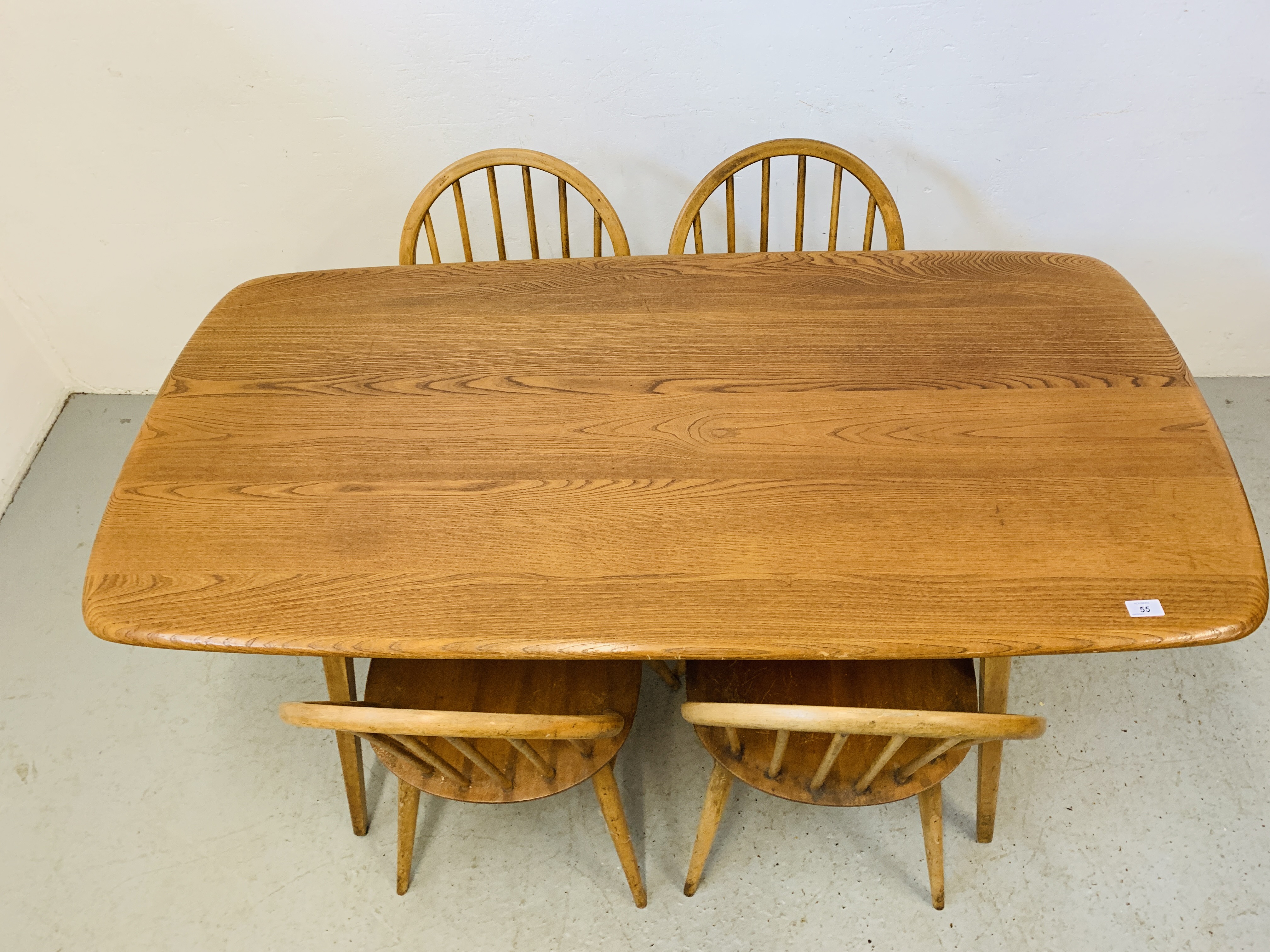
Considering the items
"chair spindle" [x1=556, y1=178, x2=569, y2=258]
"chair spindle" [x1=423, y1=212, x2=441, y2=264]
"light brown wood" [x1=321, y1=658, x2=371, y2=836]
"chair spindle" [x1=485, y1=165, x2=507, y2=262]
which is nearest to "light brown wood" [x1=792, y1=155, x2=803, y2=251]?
"chair spindle" [x1=556, y1=178, x2=569, y2=258]

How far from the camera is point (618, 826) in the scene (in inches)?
55.8

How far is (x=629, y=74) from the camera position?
69.9 inches

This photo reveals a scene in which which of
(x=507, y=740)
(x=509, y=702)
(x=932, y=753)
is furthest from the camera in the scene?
(x=509, y=702)

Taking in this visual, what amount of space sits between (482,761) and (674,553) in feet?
1.35

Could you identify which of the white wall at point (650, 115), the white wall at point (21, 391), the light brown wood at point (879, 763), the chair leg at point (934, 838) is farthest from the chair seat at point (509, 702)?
the white wall at point (21, 391)

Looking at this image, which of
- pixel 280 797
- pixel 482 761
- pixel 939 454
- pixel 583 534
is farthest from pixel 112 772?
pixel 939 454

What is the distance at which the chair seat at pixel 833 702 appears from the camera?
1.22m

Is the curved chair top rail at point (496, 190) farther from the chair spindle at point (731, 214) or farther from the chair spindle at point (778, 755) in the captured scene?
the chair spindle at point (778, 755)

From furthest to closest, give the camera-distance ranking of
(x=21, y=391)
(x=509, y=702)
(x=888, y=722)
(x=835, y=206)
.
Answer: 1. (x=21, y=391)
2. (x=835, y=206)
3. (x=509, y=702)
4. (x=888, y=722)

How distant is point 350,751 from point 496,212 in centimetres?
111

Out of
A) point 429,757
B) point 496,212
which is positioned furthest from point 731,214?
point 429,757

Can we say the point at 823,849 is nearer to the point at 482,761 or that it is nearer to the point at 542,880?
the point at 542,880

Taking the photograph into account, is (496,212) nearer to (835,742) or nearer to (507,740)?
(507,740)

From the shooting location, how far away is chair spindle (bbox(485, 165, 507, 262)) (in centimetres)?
171
